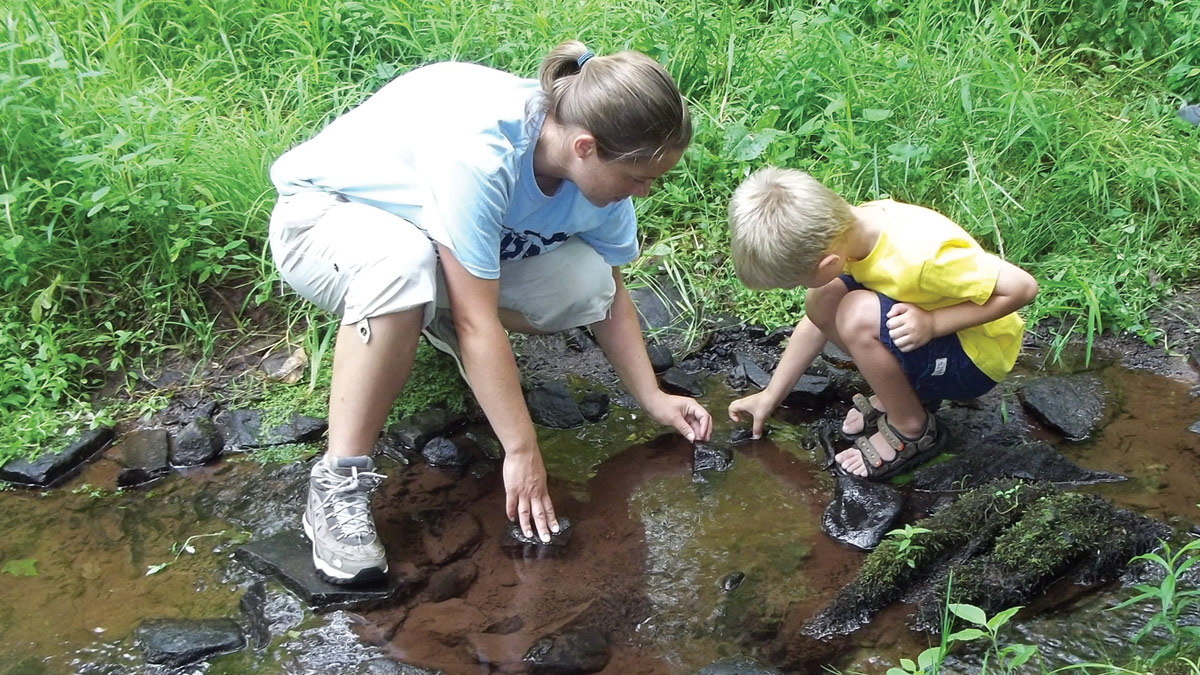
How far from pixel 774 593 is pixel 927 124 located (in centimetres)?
223

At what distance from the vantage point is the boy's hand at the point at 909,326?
251 centimetres

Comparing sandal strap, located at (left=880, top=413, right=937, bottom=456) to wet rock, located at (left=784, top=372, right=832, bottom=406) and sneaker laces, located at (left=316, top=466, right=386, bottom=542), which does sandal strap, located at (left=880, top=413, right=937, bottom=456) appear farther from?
sneaker laces, located at (left=316, top=466, right=386, bottom=542)

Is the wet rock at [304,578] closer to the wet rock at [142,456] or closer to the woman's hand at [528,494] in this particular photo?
the woman's hand at [528,494]

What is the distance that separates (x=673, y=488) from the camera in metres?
2.87

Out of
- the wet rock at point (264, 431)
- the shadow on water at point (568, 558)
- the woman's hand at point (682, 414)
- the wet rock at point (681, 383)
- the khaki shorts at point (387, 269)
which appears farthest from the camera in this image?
the wet rock at point (681, 383)

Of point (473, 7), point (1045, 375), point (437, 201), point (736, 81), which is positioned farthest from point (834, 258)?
point (473, 7)

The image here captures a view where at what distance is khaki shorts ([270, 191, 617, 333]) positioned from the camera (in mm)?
2391

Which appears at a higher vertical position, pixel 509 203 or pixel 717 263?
pixel 509 203

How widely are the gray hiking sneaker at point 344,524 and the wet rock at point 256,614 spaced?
0.47 feet

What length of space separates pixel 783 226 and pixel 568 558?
0.99m

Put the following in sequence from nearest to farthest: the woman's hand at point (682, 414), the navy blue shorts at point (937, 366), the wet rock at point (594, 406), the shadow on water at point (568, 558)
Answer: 1. the shadow on water at point (568, 558)
2. the navy blue shorts at point (937, 366)
3. the woman's hand at point (682, 414)
4. the wet rock at point (594, 406)

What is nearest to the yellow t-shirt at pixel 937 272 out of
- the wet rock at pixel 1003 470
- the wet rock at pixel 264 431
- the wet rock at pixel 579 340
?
the wet rock at pixel 1003 470

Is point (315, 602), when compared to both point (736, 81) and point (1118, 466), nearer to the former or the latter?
point (1118, 466)

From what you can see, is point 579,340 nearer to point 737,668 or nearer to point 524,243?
point 524,243
